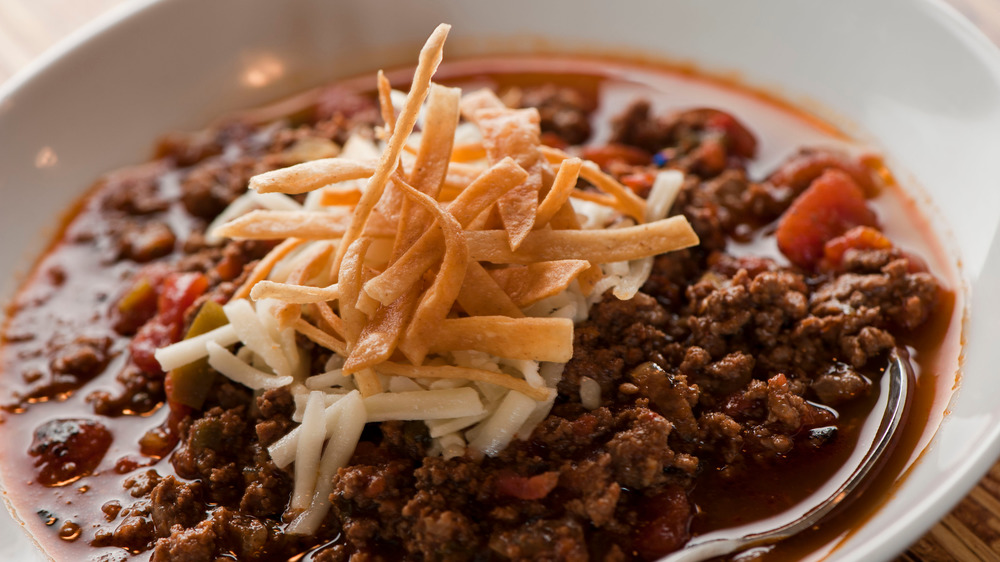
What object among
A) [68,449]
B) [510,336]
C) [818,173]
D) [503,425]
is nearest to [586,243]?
[510,336]

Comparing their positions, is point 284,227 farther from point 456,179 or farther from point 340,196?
point 456,179

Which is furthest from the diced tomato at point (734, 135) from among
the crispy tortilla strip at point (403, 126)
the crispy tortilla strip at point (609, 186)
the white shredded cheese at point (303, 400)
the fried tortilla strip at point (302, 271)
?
the white shredded cheese at point (303, 400)

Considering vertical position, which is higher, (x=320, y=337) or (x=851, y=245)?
(x=320, y=337)

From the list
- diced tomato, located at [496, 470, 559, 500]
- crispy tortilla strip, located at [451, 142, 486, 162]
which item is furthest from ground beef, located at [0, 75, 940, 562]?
crispy tortilla strip, located at [451, 142, 486, 162]

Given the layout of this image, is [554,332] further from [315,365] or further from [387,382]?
[315,365]

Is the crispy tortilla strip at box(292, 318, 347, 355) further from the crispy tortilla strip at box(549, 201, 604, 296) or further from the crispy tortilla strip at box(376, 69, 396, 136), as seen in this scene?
the crispy tortilla strip at box(549, 201, 604, 296)

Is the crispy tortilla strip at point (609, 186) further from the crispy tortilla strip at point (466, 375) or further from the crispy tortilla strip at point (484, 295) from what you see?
the crispy tortilla strip at point (466, 375)

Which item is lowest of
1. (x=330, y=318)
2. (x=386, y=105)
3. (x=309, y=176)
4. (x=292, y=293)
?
(x=330, y=318)
